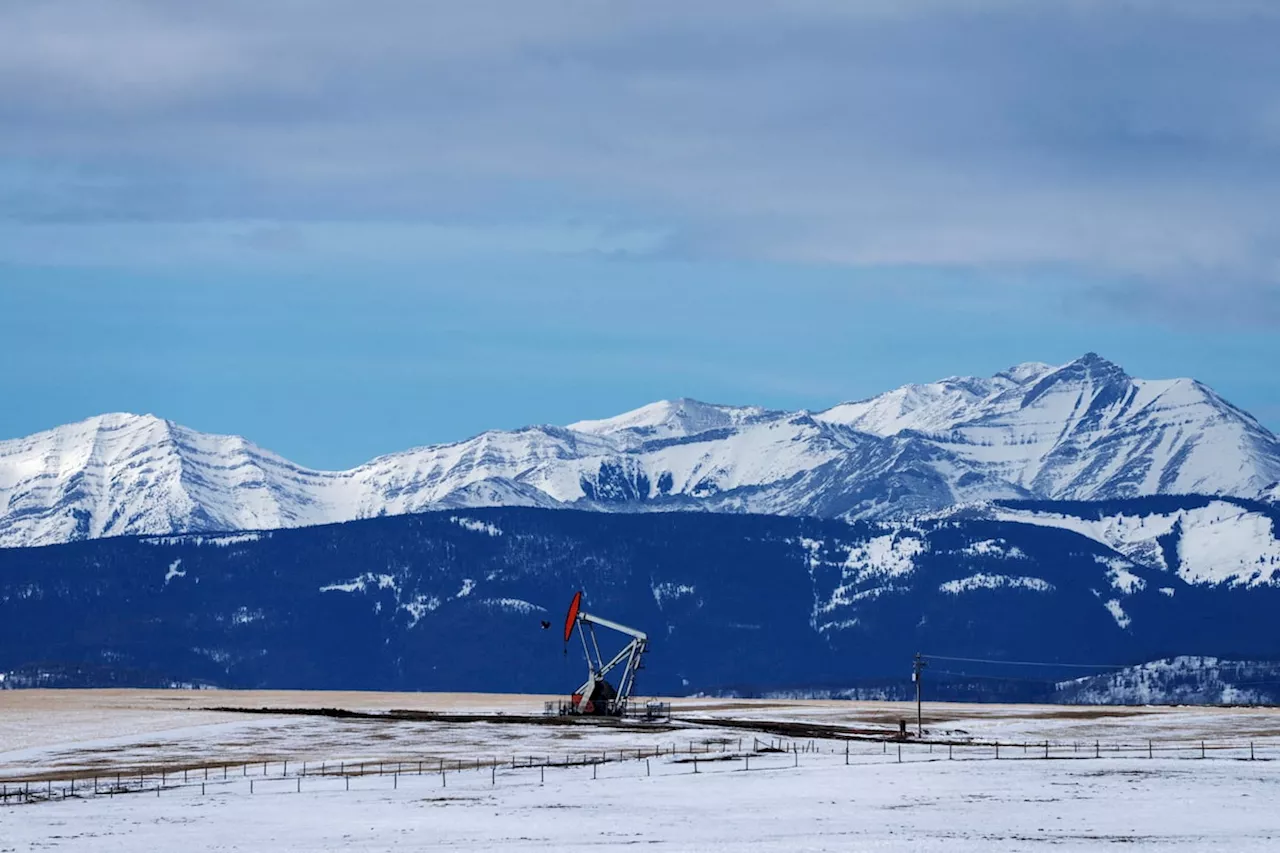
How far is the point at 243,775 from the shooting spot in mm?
156125

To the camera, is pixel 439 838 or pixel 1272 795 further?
pixel 1272 795

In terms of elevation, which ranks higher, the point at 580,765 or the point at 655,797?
the point at 580,765

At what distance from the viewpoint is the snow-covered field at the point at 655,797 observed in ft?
370

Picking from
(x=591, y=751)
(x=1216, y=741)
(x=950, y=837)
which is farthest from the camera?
(x=1216, y=741)

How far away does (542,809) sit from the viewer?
129375 mm

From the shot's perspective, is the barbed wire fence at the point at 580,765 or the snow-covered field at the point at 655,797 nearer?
the snow-covered field at the point at 655,797

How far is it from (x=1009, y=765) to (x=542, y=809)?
4257cm

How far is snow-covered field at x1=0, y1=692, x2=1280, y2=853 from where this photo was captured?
112875mm

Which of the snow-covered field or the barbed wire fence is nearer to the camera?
the snow-covered field

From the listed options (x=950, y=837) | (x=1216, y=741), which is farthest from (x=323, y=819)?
(x=1216, y=741)

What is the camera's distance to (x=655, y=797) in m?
136

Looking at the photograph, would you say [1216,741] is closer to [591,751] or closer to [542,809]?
[591,751]

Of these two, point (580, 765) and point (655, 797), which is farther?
point (580, 765)

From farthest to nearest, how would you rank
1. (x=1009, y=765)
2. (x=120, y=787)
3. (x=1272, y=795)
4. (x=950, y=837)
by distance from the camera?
1. (x=1009, y=765)
2. (x=120, y=787)
3. (x=1272, y=795)
4. (x=950, y=837)
